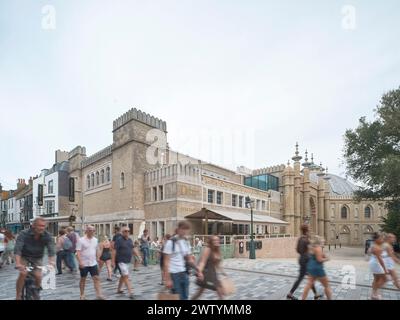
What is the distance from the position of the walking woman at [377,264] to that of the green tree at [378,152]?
716 inches

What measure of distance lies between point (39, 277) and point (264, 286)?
6.31 meters

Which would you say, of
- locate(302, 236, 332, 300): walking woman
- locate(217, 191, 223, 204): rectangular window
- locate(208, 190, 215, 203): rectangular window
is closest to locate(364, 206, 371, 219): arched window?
locate(217, 191, 223, 204): rectangular window

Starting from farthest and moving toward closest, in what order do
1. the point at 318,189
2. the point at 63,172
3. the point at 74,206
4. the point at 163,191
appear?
the point at 318,189, the point at 63,172, the point at 74,206, the point at 163,191

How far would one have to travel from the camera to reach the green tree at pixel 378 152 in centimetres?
2616

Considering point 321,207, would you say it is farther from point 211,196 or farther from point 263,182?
point 211,196

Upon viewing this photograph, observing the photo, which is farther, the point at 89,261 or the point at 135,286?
the point at 135,286

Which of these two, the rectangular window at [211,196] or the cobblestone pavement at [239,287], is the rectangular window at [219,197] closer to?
the rectangular window at [211,196]

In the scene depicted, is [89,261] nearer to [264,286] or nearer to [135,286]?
[135,286]

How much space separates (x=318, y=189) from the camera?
53.3 metres

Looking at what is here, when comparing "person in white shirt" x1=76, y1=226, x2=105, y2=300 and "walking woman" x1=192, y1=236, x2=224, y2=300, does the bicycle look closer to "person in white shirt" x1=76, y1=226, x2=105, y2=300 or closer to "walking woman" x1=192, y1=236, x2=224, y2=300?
"person in white shirt" x1=76, y1=226, x2=105, y2=300

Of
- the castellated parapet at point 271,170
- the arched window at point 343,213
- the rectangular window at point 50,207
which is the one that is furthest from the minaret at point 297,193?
the rectangular window at point 50,207

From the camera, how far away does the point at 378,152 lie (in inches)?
1102

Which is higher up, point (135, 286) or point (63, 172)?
point (63, 172)
